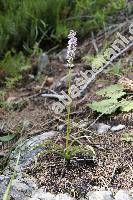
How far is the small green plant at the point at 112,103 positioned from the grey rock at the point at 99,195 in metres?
0.67

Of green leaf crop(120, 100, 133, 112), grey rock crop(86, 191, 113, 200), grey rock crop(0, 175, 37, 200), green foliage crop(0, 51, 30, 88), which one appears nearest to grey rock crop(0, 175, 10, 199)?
grey rock crop(0, 175, 37, 200)

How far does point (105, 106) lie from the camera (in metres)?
2.61

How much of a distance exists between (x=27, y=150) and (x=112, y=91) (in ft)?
2.50

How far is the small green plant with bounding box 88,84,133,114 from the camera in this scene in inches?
101

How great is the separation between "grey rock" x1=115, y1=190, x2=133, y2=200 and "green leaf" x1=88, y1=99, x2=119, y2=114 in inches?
26.6

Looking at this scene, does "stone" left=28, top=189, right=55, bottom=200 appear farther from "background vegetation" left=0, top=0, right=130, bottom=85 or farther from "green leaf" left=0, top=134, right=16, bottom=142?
"background vegetation" left=0, top=0, right=130, bottom=85

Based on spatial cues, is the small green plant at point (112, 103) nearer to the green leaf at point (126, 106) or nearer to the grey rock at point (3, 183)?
the green leaf at point (126, 106)

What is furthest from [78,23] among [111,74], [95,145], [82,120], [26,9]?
[95,145]

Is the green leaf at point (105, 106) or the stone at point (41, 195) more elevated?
the green leaf at point (105, 106)

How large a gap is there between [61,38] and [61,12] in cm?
32

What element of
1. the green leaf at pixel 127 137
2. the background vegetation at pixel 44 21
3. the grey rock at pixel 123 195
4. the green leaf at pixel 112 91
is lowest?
the grey rock at pixel 123 195

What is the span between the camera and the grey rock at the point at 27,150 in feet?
7.30

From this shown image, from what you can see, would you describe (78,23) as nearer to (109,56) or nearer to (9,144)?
(109,56)

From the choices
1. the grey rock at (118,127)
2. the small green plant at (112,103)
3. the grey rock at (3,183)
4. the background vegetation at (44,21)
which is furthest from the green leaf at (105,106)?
the background vegetation at (44,21)
